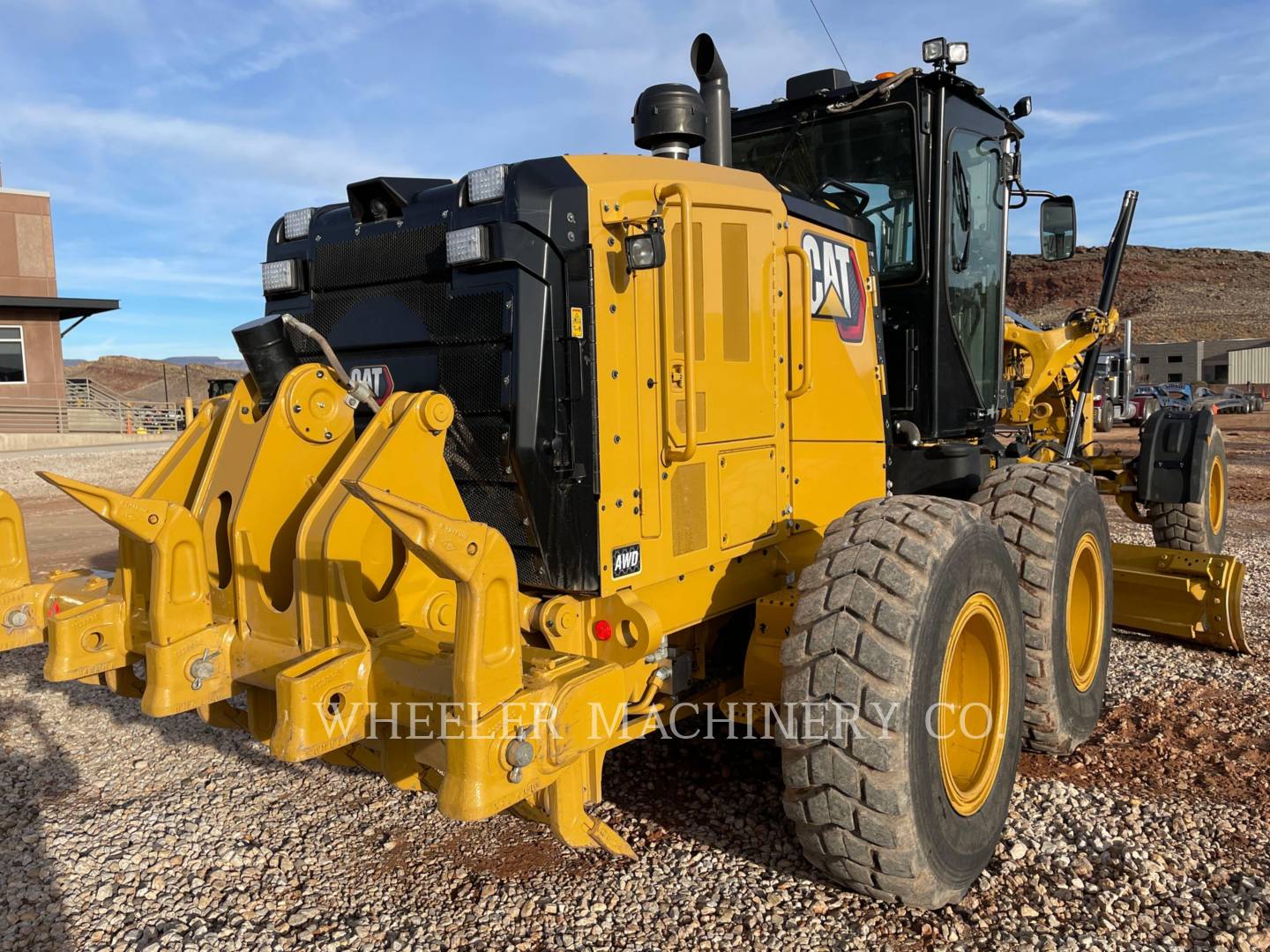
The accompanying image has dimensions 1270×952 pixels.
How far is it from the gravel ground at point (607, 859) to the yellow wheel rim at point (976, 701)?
0.34 m

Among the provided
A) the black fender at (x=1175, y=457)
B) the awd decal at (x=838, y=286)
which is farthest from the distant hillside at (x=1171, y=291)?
the awd decal at (x=838, y=286)

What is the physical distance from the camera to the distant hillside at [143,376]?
217 feet

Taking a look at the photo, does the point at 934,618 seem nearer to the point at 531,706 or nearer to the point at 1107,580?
the point at 531,706

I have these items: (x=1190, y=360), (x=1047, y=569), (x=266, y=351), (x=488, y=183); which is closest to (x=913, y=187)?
(x=1047, y=569)

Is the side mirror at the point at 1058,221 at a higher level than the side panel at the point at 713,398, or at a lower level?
higher

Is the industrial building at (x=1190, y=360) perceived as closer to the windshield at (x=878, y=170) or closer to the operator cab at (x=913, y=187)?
the operator cab at (x=913, y=187)

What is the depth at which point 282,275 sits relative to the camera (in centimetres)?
362

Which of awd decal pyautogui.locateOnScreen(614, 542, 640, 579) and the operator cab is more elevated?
the operator cab

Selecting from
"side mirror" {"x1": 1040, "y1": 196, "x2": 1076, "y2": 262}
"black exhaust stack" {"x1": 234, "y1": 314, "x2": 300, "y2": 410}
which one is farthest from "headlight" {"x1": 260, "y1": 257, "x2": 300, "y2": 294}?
"side mirror" {"x1": 1040, "y1": 196, "x2": 1076, "y2": 262}

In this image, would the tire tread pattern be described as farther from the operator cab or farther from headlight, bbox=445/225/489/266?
the operator cab

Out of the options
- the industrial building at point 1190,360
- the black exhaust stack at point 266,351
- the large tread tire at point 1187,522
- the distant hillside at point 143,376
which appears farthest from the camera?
the distant hillside at point 143,376

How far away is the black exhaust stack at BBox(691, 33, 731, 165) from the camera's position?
3.80 metres

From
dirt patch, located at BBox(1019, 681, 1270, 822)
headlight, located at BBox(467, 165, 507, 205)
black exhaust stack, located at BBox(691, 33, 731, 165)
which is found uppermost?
black exhaust stack, located at BBox(691, 33, 731, 165)

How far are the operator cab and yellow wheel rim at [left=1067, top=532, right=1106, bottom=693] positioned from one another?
86 cm
